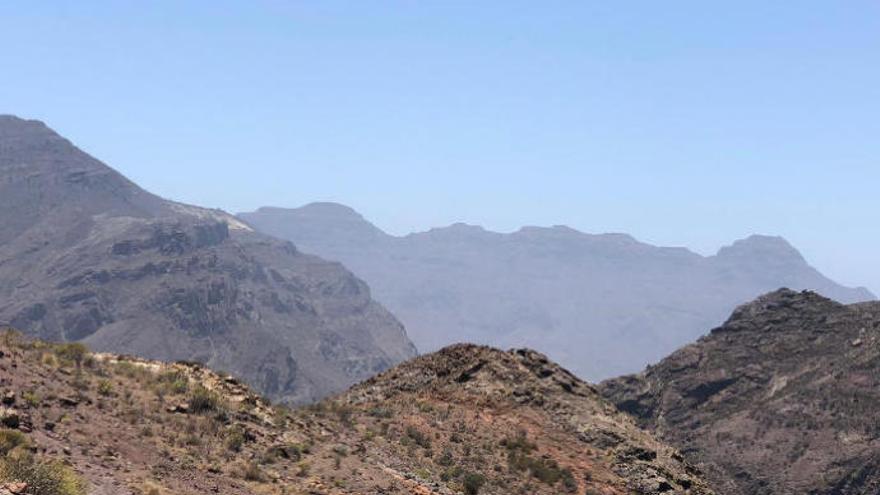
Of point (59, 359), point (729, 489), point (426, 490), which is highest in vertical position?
point (59, 359)

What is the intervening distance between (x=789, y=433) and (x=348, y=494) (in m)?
110

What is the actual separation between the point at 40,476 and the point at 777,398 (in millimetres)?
128421

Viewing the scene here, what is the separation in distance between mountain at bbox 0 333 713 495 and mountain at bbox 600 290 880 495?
217 feet

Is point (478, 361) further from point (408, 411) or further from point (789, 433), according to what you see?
point (789, 433)

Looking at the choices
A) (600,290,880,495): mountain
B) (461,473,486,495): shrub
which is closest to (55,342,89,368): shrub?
(461,473,486,495): shrub

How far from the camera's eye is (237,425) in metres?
33.1

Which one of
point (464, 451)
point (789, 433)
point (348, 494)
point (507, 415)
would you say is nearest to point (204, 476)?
point (348, 494)

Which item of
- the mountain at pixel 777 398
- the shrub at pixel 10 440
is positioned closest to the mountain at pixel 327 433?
the shrub at pixel 10 440

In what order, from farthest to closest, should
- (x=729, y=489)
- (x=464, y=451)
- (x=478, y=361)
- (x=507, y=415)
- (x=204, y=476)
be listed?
(x=729, y=489) < (x=478, y=361) < (x=507, y=415) < (x=464, y=451) < (x=204, y=476)

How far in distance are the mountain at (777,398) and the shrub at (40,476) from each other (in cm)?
9689

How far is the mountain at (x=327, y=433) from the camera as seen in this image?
87.1 feet

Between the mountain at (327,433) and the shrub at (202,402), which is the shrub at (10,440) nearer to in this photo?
the mountain at (327,433)

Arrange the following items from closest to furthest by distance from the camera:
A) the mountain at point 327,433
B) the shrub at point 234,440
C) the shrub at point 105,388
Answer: the mountain at point 327,433 < the shrub at point 234,440 < the shrub at point 105,388

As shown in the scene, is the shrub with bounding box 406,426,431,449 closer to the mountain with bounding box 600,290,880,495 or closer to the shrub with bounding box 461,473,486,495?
the shrub with bounding box 461,473,486,495
